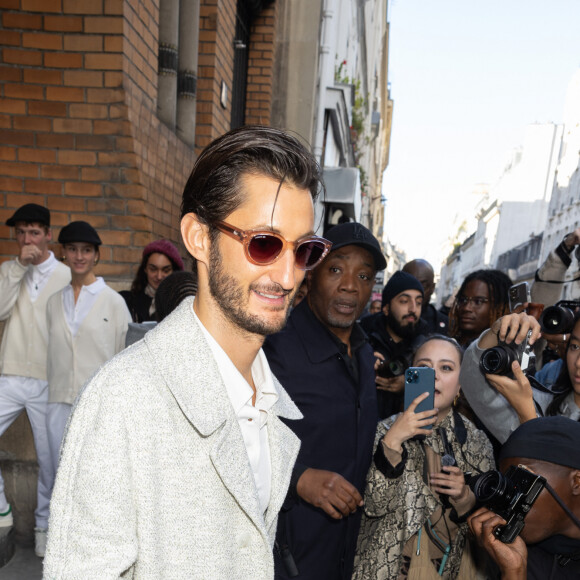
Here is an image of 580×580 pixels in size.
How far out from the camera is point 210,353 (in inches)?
46.3

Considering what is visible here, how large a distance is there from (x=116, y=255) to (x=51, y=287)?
1.73 ft

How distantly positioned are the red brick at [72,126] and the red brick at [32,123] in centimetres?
5

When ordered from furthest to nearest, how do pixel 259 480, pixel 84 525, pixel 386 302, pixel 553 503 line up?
1. pixel 386 302
2. pixel 553 503
3. pixel 259 480
4. pixel 84 525

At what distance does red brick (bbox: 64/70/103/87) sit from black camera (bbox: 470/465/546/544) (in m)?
3.52

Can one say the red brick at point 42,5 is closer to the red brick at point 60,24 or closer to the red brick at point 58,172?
the red brick at point 60,24

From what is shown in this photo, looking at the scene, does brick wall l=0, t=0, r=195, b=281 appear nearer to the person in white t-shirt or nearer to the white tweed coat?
the person in white t-shirt

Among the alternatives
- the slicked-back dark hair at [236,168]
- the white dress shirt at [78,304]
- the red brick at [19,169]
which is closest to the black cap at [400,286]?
the white dress shirt at [78,304]

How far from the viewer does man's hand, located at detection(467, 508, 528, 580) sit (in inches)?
65.3

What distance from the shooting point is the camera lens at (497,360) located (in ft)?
7.18

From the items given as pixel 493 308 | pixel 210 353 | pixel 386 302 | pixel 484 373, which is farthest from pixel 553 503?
pixel 386 302

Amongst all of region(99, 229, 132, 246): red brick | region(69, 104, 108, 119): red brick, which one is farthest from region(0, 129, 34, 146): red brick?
region(99, 229, 132, 246): red brick

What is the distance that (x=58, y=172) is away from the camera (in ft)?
12.6

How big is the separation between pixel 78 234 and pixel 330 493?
2.42 m

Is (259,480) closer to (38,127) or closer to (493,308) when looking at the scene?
(493,308)
